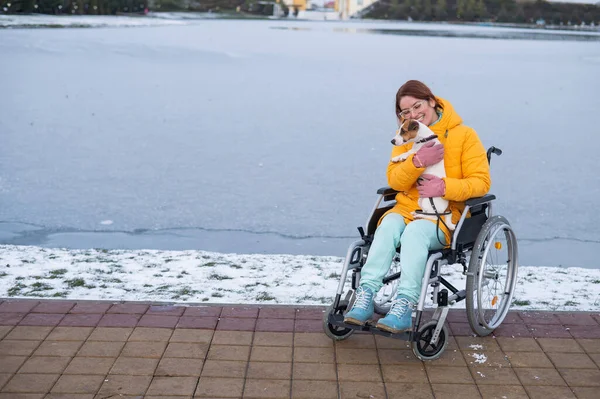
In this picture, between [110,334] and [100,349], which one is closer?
[100,349]

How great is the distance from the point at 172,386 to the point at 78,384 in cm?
34

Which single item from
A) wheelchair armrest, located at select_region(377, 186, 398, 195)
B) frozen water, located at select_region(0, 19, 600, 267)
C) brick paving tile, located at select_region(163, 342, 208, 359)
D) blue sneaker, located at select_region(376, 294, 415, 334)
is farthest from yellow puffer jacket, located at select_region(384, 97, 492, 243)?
frozen water, located at select_region(0, 19, 600, 267)

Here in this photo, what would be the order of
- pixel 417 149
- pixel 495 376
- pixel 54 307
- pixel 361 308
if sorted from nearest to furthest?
pixel 495 376 → pixel 361 308 → pixel 417 149 → pixel 54 307

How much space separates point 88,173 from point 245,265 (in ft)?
8.44

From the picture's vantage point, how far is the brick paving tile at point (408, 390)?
107 inches

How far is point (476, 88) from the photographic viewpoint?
736cm

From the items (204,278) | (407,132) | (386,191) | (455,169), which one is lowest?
(204,278)

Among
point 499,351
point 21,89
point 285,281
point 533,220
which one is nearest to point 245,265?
point 285,281

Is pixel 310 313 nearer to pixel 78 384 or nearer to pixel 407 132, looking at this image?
pixel 407 132

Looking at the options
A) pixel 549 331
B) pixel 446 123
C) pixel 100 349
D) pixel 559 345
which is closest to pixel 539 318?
pixel 549 331

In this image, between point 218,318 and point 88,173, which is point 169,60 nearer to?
point 88,173

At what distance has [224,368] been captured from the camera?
2.90 metres

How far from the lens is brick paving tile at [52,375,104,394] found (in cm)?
269

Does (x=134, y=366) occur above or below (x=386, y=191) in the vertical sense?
below
